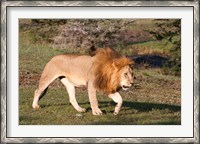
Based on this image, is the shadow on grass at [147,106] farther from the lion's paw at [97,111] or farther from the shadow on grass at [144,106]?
the lion's paw at [97,111]

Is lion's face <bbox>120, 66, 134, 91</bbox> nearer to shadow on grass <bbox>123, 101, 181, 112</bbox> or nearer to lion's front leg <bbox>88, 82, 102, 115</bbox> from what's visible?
lion's front leg <bbox>88, 82, 102, 115</bbox>

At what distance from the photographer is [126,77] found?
16.4 m

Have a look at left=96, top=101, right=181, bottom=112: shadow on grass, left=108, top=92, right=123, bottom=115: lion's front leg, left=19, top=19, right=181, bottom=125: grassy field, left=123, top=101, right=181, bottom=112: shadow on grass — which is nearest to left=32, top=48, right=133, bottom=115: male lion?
left=108, top=92, right=123, bottom=115: lion's front leg

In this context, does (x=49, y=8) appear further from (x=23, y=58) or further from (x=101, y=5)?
(x=23, y=58)

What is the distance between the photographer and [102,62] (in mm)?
16688

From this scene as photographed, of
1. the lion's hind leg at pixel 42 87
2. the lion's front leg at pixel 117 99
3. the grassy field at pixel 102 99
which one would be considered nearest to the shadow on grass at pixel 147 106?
the grassy field at pixel 102 99

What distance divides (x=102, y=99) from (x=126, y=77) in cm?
171

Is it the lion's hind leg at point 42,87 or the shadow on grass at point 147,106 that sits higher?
the lion's hind leg at point 42,87

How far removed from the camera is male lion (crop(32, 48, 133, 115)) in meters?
16.5

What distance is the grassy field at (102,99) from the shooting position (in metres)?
16.5

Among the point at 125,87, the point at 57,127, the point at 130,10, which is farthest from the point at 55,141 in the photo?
the point at 130,10

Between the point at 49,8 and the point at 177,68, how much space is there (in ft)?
11.5

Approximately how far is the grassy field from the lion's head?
0.58 metres

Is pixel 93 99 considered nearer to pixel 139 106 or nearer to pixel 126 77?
pixel 126 77
